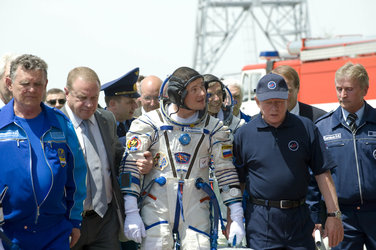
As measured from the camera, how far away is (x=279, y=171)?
475 centimetres

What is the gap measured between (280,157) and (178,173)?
2.75 ft

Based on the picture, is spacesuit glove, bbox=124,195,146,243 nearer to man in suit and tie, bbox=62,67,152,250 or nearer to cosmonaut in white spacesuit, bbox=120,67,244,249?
cosmonaut in white spacesuit, bbox=120,67,244,249

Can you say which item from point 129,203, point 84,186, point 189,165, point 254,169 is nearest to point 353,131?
point 254,169

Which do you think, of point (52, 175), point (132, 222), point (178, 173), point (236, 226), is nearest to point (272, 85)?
point (178, 173)

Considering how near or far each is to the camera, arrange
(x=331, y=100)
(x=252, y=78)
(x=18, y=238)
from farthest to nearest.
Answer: (x=252, y=78) → (x=331, y=100) → (x=18, y=238)

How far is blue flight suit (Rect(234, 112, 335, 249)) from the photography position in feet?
15.4

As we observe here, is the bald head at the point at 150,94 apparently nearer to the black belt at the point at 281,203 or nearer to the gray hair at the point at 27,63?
the black belt at the point at 281,203

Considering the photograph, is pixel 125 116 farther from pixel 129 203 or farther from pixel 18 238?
pixel 18 238

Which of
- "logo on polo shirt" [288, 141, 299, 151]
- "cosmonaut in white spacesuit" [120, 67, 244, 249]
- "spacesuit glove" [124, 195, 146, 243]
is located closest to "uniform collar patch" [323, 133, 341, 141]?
"logo on polo shirt" [288, 141, 299, 151]

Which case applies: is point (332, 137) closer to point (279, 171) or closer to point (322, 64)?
point (279, 171)

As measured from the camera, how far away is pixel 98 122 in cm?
508

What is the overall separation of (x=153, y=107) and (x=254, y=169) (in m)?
2.60

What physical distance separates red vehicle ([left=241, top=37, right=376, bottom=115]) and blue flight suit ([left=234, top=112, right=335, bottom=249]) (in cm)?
1056

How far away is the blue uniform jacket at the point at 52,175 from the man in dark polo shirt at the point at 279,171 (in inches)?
54.1
